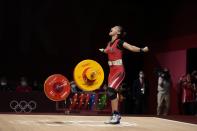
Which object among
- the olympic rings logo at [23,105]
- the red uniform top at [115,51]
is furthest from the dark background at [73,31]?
the red uniform top at [115,51]

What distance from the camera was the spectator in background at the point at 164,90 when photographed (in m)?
13.0

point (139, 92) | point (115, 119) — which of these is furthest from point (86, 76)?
point (139, 92)

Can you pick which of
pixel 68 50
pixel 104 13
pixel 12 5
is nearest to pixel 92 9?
pixel 104 13

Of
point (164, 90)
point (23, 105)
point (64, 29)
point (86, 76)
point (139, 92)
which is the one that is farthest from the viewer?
point (64, 29)

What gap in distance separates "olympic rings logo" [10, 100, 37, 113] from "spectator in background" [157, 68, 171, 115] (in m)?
3.26

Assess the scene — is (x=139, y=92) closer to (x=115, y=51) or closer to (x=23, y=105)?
(x=23, y=105)

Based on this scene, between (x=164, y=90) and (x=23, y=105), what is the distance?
364 cm

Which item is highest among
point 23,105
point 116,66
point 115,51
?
point 115,51

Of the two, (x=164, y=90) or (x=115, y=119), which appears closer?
(x=115, y=119)

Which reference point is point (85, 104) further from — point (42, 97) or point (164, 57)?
point (164, 57)

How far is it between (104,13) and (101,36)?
0.72 metres

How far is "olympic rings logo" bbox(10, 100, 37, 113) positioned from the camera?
40.6ft

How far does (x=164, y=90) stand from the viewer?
1313 cm

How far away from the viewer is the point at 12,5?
14867mm
